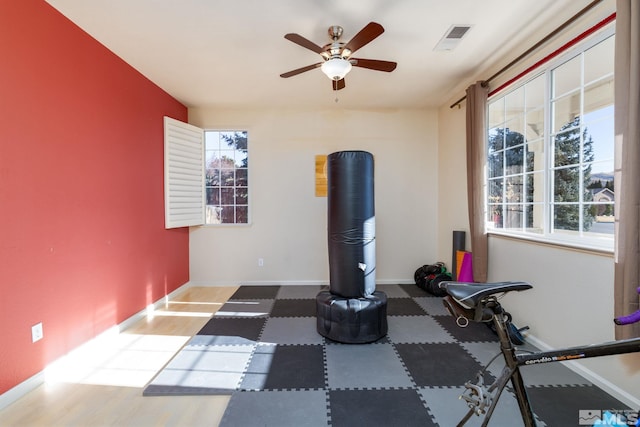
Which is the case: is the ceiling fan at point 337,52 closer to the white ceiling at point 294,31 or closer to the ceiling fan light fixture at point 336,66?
the ceiling fan light fixture at point 336,66

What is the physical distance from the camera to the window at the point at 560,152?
6.98 ft

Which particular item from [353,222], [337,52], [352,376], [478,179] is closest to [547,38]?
[478,179]

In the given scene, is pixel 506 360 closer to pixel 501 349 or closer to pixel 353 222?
pixel 501 349

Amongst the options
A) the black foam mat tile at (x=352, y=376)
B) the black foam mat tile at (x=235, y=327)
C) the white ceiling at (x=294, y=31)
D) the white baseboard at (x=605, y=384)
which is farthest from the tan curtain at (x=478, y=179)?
the black foam mat tile at (x=235, y=327)

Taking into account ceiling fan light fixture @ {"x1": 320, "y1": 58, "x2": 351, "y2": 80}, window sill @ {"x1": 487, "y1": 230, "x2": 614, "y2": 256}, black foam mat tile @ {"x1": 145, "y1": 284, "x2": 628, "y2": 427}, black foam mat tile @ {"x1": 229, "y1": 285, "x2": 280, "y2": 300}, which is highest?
ceiling fan light fixture @ {"x1": 320, "y1": 58, "x2": 351, "y2": 80}

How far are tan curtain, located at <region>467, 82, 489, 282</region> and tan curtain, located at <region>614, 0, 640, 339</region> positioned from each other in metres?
1.41

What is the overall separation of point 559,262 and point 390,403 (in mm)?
1771

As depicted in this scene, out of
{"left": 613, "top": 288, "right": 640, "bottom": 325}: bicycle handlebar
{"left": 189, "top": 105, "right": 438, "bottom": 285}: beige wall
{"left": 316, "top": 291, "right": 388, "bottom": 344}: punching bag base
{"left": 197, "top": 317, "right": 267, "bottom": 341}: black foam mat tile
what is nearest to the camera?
{"left": 613, "top": 288, "right": 640, "bottom": 325}: bicycle handlebar

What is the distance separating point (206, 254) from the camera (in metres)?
4.67

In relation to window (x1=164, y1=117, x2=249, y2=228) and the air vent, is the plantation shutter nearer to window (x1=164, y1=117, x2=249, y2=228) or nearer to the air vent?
window (x1=164, y1=117, x2=249, y2=228)

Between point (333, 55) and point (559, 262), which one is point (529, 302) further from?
point (333, 55)

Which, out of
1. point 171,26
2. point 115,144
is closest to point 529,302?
point 171,26

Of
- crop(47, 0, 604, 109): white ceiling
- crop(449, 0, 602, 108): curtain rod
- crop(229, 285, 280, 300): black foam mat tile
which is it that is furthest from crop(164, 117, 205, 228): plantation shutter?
crop(449, 0, 602, 108): curtain rod

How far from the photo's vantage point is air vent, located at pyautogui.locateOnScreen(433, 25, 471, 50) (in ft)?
8.41
